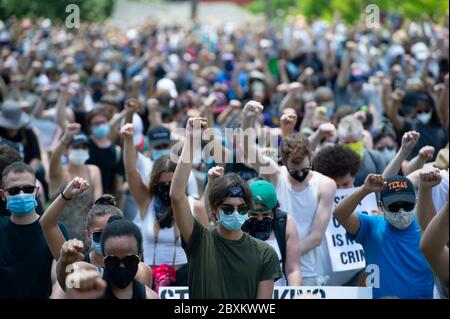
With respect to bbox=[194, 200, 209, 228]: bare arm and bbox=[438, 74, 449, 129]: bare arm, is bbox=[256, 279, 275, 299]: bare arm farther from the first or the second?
bbox=[438, 74, 449, 129]: bare arm

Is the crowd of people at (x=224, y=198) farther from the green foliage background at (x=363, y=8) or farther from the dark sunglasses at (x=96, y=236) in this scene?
the green foliage background at (x=363, y=8)

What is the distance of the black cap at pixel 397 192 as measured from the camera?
19.6 ft

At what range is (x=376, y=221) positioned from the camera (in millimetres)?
6195

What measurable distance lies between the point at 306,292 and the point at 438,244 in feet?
6.63

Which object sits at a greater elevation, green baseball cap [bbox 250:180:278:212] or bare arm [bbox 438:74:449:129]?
bare arm [bbox 438:74:449:129]

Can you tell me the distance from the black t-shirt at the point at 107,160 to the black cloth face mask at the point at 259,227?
407 cm

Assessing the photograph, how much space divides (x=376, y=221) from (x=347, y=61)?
32.1ft

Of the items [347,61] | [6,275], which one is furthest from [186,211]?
[347,61]

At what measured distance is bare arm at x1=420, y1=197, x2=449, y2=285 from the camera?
13.8 feet

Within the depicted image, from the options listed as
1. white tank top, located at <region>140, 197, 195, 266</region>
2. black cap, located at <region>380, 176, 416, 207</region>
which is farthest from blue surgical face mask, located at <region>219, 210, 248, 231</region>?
white tank top, located at <region>140, 197, 195, 266</region>

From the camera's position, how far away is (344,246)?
7.54 m

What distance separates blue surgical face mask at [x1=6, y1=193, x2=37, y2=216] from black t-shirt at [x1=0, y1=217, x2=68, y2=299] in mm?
126

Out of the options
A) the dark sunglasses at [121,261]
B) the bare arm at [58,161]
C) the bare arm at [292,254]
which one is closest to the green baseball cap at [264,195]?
the bare arm at [292,254]
